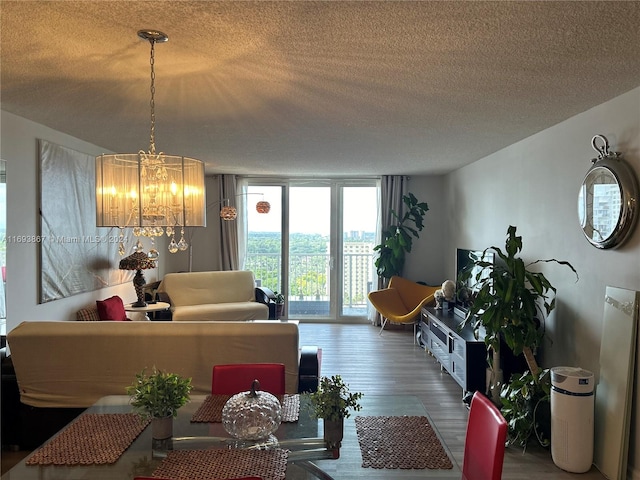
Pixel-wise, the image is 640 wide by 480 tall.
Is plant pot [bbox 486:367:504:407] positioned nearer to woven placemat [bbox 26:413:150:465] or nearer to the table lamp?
woven placemat [bbox 26:413:150:465]

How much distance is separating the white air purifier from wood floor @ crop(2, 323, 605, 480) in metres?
0.10

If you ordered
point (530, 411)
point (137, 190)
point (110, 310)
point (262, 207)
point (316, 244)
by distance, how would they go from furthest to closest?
point (316, 244) < point (262, 207) < point (110, 310) < point (530, 411) < point (137, 190)

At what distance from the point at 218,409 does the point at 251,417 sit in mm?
433

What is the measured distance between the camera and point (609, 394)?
2.75 m

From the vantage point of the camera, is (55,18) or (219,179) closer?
(55,18)

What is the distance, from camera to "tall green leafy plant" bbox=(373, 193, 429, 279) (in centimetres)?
678

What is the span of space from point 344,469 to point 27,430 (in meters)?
2.48

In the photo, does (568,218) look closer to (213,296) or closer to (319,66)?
(319,66)

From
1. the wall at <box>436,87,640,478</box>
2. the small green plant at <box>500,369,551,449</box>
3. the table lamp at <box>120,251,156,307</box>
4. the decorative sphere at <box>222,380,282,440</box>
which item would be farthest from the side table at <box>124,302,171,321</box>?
the wall at <box>436,87,640,478</box>

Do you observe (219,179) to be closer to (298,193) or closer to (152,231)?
(298,193)

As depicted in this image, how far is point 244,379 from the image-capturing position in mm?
2293

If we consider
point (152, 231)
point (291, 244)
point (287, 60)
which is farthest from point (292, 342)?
point (291, 244)

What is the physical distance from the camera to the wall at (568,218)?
274 centimetres

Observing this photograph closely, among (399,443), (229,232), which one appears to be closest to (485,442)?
(399,443)
